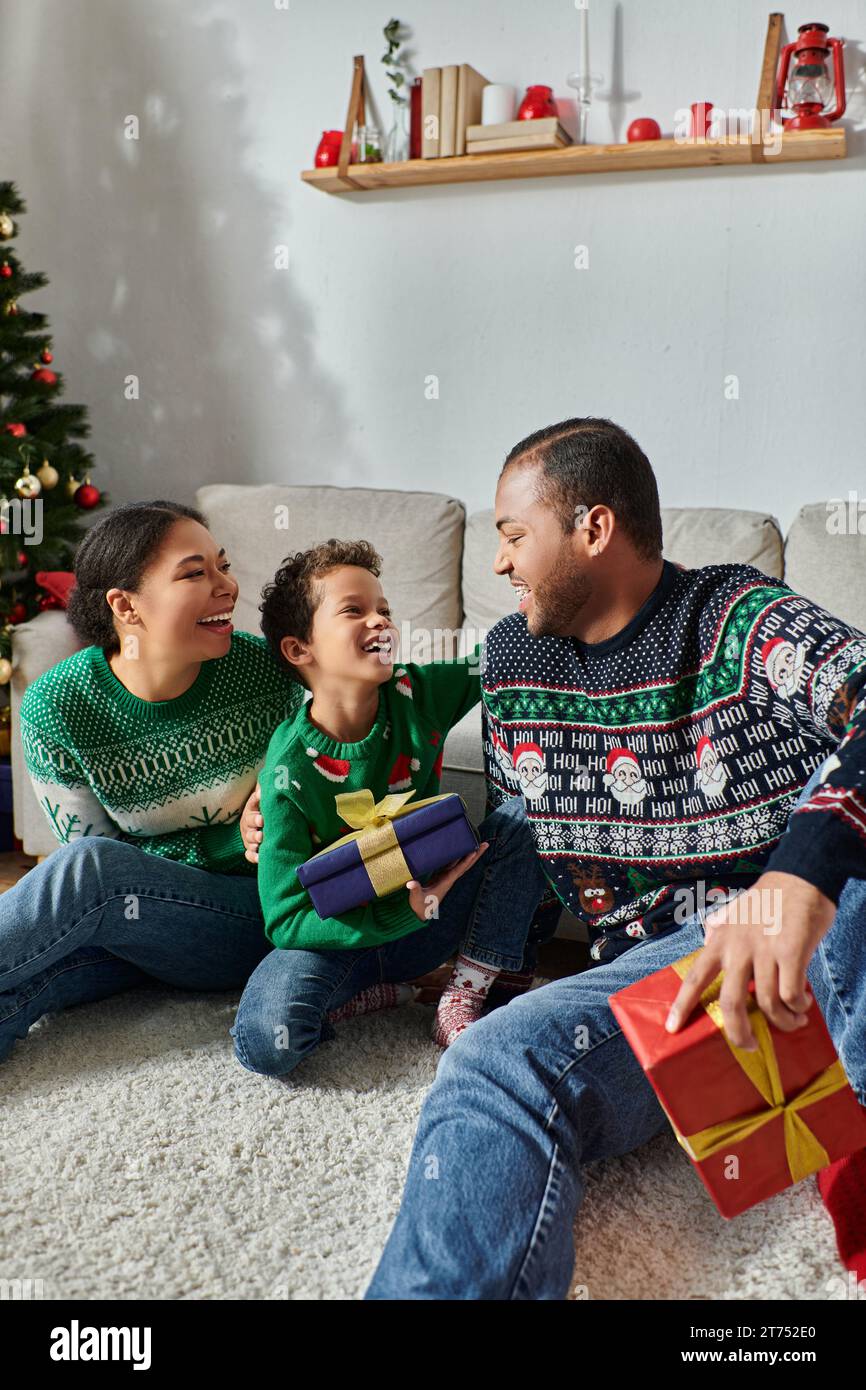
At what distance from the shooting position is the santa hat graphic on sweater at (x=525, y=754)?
157 centimetres

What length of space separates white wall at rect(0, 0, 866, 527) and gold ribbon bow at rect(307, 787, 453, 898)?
1655mm

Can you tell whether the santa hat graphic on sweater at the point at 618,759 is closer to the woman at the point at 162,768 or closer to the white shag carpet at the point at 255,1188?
the woman at the point at 162,768

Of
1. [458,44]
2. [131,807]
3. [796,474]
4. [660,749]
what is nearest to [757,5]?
[458,44]

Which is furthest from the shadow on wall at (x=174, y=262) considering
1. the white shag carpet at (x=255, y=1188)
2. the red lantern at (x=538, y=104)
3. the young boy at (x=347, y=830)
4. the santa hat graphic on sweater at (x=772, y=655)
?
the santa hat graphic on sweater at (x=772, y=655)

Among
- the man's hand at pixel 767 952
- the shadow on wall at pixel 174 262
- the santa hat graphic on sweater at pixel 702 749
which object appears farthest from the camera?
the shadow on wall at pixel 174 262

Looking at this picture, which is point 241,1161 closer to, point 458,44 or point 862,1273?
point 862,1273

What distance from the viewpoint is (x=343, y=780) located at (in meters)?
1.72

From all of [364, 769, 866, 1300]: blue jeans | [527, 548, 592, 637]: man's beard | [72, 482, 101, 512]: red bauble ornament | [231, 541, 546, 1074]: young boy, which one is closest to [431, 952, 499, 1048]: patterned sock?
[231, 541, 546, 1074]: young boy

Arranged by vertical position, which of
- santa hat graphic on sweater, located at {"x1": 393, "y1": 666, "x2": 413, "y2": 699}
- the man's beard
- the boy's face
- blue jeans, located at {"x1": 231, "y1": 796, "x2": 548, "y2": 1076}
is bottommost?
blue jeans, located at {"x1": 231, "y1": 796, "x2": 548, "y2": 1076}

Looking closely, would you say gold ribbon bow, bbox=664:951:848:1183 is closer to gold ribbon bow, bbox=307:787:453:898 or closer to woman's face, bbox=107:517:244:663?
gold ribbon bow, bbox=307:787:453:898

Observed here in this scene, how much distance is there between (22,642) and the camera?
2578 mm

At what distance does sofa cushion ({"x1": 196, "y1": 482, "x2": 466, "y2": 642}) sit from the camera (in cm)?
288

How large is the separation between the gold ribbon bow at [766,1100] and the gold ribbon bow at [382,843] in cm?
50

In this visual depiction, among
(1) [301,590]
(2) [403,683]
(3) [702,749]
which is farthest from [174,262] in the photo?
(3) [702,749]
